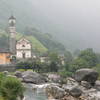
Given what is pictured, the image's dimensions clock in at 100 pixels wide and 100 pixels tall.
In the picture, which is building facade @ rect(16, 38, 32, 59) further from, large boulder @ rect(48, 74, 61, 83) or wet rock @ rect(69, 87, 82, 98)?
wet rock @ rect(69, 87, 82, 98)

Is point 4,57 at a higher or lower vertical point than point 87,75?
higher

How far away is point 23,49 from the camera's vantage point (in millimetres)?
87688

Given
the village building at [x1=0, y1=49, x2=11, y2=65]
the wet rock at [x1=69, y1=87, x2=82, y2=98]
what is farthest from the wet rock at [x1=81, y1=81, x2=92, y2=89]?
the village building at [x1=0, y1=49, x2=11, y2=65]

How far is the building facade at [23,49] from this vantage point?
87.5m

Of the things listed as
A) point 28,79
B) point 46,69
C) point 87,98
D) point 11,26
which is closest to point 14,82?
point 87,98

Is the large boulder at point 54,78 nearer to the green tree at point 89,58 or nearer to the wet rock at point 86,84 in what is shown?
the wet rock at point 86,84

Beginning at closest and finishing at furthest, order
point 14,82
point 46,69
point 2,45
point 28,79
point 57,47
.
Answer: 1. point 14,82
2. point 28,79
3. point 46,69
4. point 2,45
5. point 57,47

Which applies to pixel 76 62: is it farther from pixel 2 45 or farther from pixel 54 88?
pixel 2 45

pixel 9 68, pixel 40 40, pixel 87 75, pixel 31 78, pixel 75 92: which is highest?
pixel 40 40

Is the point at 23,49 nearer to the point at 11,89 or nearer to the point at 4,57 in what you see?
the point at 4,57

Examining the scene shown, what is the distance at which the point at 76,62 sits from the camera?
77.3 meters

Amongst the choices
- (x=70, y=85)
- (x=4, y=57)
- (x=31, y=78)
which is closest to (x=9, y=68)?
(x=4, y=57)

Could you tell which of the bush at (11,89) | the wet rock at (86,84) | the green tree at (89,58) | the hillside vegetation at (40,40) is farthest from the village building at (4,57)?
the bush at (11,89)

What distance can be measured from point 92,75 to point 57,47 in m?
92.1
